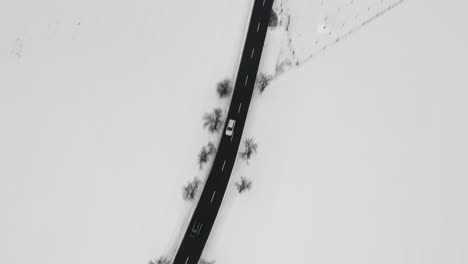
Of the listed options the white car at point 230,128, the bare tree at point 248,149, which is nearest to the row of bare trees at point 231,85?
the white car at point 230,128

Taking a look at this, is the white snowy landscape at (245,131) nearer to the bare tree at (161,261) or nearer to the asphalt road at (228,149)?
the bare tree at (161,261)

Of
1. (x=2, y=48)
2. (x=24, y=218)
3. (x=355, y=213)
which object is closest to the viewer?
(x=24, y=218)

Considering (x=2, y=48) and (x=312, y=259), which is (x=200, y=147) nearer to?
(x=312, y=259)

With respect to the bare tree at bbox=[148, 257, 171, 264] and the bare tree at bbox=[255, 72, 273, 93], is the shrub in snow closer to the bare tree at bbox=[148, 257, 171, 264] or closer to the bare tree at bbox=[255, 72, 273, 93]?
the bare tree at bbox=[255, 72, 273, 93]

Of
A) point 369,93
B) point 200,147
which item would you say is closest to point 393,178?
point 369,93

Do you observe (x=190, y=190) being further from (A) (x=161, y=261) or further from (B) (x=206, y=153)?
(A) (x=161, y=261)
